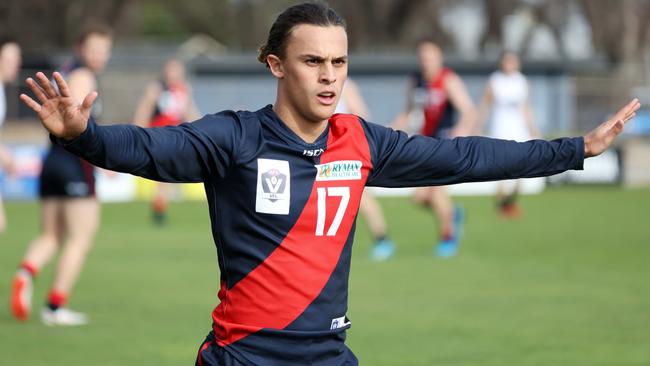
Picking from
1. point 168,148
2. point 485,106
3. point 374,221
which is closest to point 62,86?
point 168,148

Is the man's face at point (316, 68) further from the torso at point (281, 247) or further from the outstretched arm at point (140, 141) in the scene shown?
the outstretched arm at point (140, 141)

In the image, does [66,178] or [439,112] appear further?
[439,112]

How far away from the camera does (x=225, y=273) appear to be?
4.61 metres

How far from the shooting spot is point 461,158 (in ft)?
15.8

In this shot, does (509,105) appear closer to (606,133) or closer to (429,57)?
(429,57)

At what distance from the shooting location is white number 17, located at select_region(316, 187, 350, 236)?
4.56 m

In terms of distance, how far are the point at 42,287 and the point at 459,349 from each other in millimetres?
5320

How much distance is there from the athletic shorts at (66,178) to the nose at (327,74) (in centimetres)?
572

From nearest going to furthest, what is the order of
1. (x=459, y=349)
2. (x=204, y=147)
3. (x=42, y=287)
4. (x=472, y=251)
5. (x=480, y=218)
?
(x=204, y=147) → (x=459, y=349) → (x=42, y=287) → (x=472, y=251) → (x=480, y=218)

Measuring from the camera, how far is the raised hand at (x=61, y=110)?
4.00 metres

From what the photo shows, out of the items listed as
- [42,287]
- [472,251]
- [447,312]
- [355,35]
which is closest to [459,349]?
[447,312]

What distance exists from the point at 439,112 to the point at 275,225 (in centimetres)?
1073

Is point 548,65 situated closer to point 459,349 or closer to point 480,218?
point 480,218

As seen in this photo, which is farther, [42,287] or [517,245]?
[517,245]
